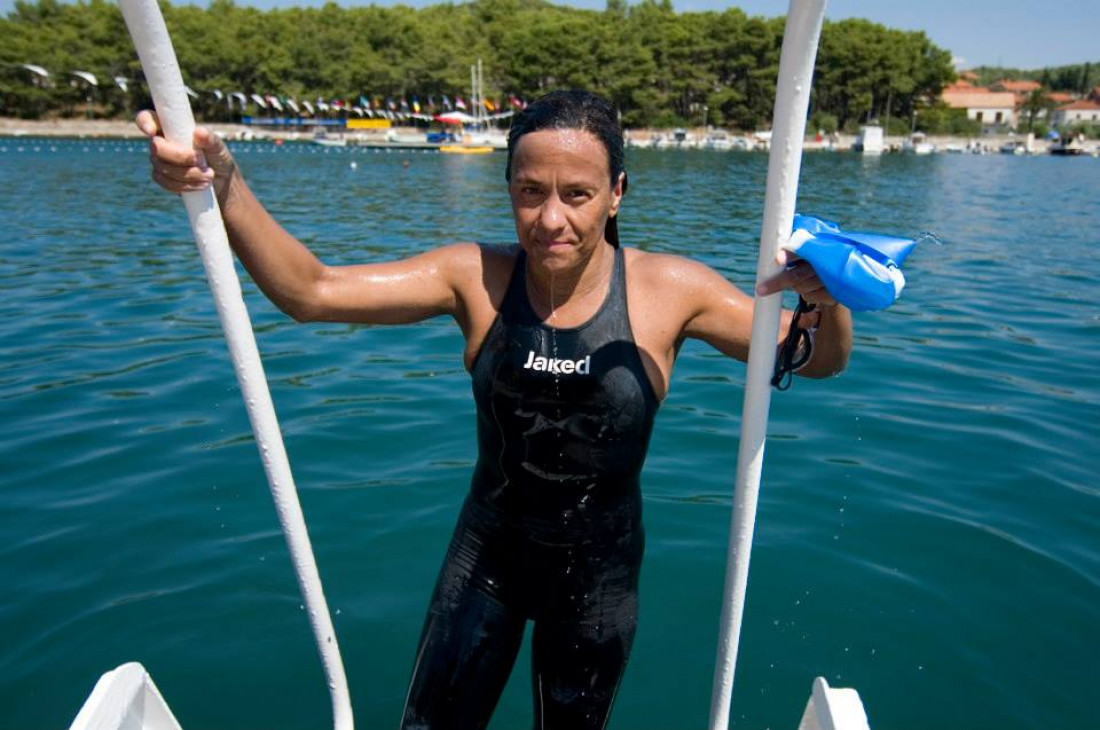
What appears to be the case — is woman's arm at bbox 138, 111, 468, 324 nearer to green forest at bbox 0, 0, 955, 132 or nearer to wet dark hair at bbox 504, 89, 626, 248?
wet dark hair at bbox 504, 89, 626, 248

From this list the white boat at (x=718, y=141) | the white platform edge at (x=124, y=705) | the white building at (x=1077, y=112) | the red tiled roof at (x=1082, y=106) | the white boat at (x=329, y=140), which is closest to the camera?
the white platform edge at (x=124, y=705)

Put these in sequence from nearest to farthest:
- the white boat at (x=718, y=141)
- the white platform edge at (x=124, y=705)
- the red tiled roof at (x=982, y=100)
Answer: the white platform edge at (x=124, y=705), the white boat at (x=718, y=141), the red tiled roof at (x=982, y=100)

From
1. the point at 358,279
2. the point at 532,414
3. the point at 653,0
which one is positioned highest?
the point at 653,0

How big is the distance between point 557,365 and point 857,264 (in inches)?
36.9

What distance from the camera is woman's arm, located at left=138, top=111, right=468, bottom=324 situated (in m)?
1.92

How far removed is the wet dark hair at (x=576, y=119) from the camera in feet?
7.33

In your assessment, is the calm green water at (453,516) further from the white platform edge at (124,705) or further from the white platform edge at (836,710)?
the white platform edge at (836,710)

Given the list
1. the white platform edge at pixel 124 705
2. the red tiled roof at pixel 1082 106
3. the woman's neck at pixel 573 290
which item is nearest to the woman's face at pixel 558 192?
the woman's neck at pixel 573 290

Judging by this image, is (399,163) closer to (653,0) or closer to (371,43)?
(371,43)

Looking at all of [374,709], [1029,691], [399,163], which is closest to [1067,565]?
[1029,691]

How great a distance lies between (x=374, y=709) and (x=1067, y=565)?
3.93m

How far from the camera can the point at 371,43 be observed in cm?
9694

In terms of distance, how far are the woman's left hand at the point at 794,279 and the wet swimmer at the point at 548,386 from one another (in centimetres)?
32

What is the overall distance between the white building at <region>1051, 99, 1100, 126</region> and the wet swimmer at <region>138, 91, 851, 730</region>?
15537 centimetres
